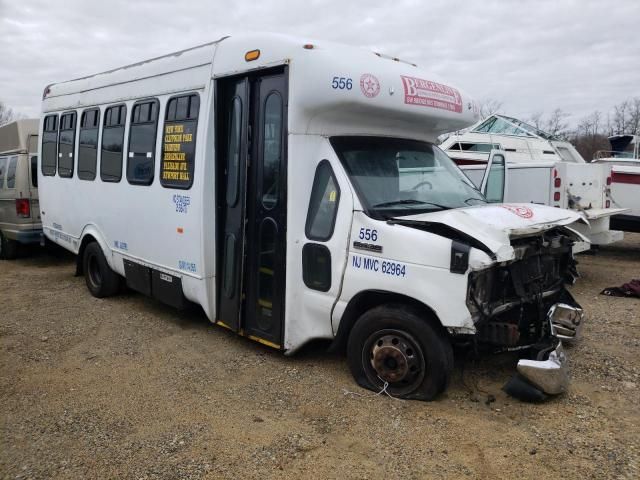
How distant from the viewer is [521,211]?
14.9 ft

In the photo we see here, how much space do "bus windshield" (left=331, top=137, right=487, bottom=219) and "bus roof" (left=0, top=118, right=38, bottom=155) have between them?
8.13 m

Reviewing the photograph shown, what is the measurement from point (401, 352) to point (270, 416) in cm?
107

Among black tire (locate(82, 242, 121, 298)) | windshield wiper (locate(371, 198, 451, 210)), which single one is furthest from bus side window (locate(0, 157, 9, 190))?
windshield wiper (locate(371, 198, 451, 210))

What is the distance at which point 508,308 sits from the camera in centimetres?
420

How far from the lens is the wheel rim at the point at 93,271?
7.58 m

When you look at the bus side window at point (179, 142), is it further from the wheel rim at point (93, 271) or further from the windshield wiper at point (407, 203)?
the wheel rim at point (93, 271)

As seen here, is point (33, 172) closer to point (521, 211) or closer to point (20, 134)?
point (20, 134)

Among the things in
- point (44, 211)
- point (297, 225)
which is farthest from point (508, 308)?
point (44, 211)

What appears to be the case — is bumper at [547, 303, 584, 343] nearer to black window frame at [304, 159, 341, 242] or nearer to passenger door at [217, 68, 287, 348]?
black window frame at [304, 159, 341, 242]

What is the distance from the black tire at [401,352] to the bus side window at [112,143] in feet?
13.0

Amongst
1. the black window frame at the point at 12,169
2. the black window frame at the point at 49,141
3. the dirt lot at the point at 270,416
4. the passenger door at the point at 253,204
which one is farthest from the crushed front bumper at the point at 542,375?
the black window frame at the point at 12,169

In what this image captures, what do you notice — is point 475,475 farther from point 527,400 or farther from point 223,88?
point 223,88

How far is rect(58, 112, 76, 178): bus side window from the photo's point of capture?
780cm

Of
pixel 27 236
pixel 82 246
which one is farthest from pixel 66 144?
pixel 27 236
